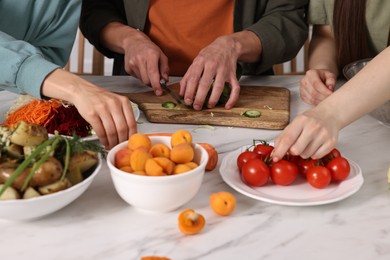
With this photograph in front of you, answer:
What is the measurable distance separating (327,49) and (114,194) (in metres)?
1.07

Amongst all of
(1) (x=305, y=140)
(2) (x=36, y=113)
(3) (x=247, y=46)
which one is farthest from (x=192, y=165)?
(3) (x=247, y=46)

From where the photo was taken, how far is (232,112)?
1.63m

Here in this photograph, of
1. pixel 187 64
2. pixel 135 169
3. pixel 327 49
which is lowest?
pixel 187 64

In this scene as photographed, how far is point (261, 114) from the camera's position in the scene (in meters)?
1.62

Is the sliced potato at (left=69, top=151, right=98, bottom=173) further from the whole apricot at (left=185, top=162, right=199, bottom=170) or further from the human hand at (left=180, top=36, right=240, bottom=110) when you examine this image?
the human hand at (left=180, top=36, right=240, bottom=110)

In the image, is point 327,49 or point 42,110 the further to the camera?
point 327,49

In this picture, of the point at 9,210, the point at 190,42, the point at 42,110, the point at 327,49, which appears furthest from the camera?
the point at 190,42

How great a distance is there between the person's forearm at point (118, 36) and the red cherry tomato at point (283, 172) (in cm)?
90

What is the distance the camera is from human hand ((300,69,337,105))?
169cm

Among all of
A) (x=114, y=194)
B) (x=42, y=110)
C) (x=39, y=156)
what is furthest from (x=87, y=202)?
(x=42, y=110)

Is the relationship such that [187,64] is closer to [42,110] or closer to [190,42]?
[190,42]

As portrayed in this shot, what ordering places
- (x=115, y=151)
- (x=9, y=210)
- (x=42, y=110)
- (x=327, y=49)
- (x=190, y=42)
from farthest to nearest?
(x=190, y=42) < (x=327, y=49) < (x=42, y=110) < (x=115, y=151) < (x=9, y=210)

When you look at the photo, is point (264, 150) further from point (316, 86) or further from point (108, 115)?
point (316, 86)

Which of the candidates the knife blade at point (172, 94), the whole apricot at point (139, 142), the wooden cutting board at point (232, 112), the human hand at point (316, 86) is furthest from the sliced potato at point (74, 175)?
the human hand at point (316, 86)
